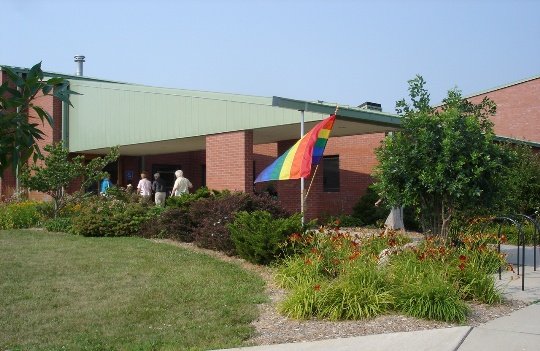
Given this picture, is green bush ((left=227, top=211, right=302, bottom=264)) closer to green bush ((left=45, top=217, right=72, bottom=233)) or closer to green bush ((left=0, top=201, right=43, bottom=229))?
green bush ((left=45, top=217, right=72, bottom=233))

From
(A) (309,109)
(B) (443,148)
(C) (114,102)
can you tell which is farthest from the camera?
(C) (114,102)

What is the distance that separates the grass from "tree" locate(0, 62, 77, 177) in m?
3.71

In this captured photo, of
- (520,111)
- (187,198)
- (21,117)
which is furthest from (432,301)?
(520,111)

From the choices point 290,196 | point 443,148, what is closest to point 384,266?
point 443,148

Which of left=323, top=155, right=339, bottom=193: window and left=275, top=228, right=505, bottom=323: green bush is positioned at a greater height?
left=323, top=155, right=339, bottom=193: window

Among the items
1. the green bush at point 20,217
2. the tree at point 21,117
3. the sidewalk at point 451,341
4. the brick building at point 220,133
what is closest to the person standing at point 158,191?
the brick building at point 220,133

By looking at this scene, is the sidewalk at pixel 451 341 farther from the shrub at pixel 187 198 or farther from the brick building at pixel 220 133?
the shrub at pixel 187 198

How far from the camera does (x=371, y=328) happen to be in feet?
21.3

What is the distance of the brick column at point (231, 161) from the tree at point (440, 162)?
245 inches

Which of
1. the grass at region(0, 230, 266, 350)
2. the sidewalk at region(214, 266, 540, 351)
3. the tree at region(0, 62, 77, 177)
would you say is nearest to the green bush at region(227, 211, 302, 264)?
the grass at region(0, 230, 266, 350)

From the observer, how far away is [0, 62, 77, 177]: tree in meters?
2.68

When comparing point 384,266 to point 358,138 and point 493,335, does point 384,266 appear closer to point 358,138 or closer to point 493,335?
point 493,335

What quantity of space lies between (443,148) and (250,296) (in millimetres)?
3976

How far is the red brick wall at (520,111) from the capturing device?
28.9 m
